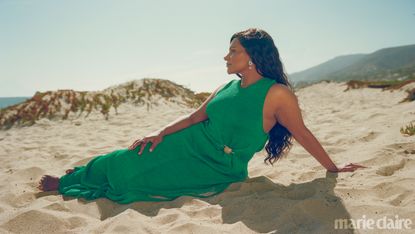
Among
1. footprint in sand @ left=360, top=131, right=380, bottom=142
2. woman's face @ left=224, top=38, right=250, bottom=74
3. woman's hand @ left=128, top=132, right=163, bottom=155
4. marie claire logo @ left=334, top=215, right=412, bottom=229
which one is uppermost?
woman's face @ left=224, top=38, right=250, bottom=74

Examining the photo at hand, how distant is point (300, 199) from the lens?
271 centimetres

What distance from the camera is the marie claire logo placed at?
203 centimetres

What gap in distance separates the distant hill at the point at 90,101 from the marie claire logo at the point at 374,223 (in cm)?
751

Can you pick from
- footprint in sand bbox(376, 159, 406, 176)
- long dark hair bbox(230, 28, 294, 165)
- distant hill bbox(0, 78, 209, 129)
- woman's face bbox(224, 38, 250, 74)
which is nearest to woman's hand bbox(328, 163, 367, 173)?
footprint in sand bbox(376, 159, 406, 176)

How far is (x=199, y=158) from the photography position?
10.5 ft

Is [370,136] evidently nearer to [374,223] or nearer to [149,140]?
[374,223]

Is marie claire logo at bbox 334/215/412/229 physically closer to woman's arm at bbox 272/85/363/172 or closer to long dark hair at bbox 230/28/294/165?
woman's arm at bbox 272/85/363/172

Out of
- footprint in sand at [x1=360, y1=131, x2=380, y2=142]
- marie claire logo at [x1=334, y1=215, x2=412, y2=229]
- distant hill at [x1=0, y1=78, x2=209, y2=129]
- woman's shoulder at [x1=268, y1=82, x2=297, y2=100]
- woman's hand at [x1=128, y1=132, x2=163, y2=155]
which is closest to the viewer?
marie claire logo at [x1=334, y1=215, x2=412, y2=229]

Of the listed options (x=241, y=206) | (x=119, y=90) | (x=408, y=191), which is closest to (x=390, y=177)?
(x=408, y=191)

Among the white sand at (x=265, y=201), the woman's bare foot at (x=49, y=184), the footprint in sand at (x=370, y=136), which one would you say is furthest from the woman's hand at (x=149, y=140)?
the footprint in sand at (x=370, y=136)

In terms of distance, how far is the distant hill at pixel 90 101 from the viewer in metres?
8.99

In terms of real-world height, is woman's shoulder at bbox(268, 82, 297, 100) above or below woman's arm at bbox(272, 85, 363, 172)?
above

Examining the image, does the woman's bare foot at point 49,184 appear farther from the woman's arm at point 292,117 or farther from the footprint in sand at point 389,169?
the footprint in sand at point 389,169

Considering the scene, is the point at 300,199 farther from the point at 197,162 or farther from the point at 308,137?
the point at 197,162
